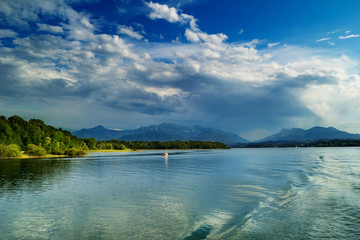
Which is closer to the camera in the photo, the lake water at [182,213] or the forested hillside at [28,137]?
the lake water at [182,213]

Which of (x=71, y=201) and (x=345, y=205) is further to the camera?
(x=71, y=201)

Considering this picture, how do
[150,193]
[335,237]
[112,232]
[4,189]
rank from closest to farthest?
1. [335,237]
2. [112,232]
3. [150,193]
4. [4,189]

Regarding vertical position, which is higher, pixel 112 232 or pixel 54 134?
pixel 54 134

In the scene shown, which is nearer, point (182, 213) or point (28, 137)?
point (182, 213)

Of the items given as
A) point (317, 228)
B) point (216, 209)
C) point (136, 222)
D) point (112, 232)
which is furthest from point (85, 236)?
point (317, 228)

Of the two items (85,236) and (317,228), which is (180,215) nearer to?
(85,236)

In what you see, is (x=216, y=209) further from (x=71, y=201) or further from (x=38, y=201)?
(x=38, y=201)

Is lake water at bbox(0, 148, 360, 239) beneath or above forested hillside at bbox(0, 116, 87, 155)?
beneath

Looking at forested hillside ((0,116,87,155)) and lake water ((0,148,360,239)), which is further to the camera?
forested hillside ((0,116,87,155))

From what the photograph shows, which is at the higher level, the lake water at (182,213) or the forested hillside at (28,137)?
the forested hillside at (28,137)

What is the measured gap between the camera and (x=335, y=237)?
1587cm

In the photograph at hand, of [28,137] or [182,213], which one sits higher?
[28,137]

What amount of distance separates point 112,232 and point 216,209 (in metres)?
10.6

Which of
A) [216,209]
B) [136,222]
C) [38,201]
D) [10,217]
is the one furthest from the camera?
[38,201]
